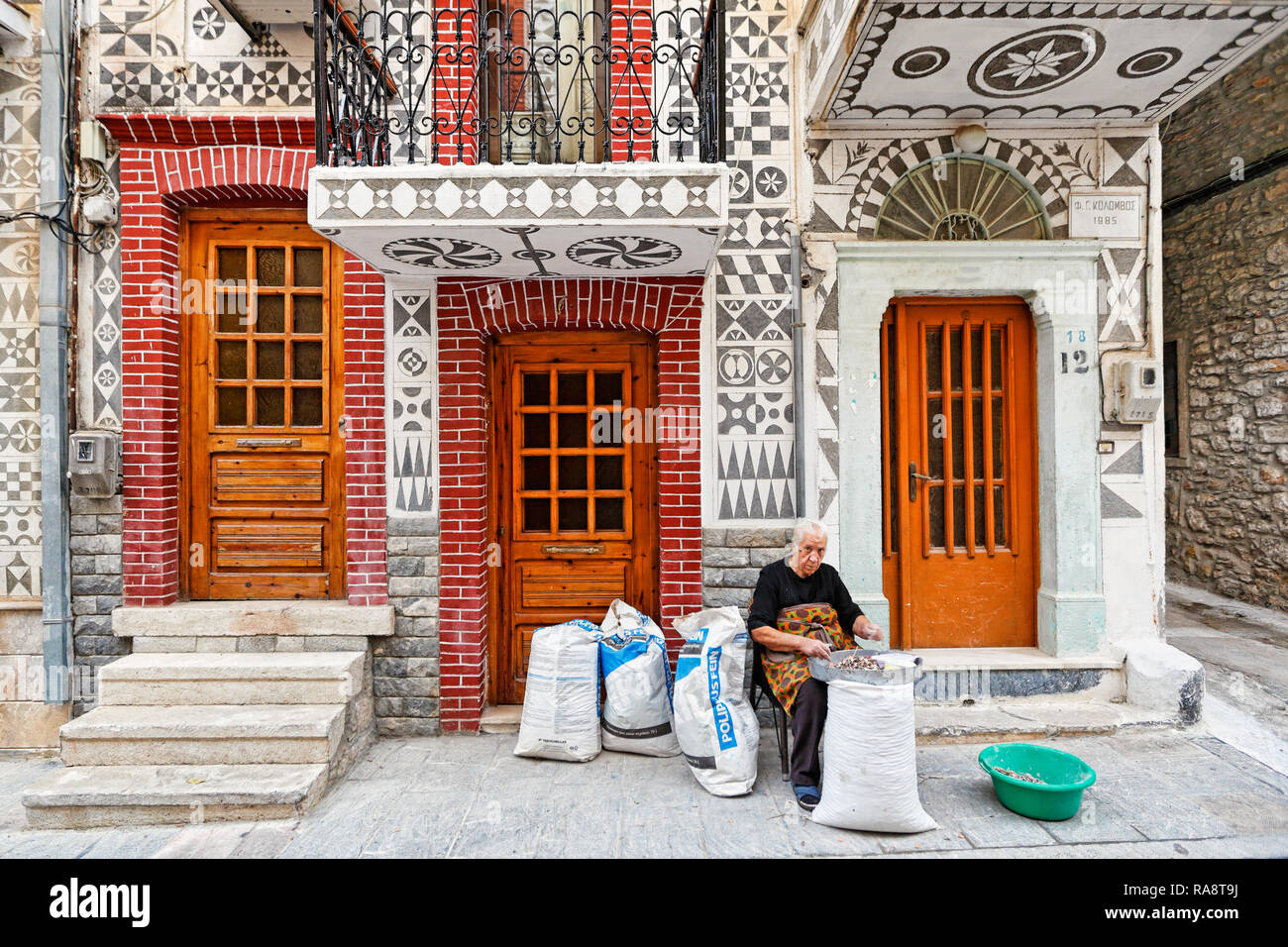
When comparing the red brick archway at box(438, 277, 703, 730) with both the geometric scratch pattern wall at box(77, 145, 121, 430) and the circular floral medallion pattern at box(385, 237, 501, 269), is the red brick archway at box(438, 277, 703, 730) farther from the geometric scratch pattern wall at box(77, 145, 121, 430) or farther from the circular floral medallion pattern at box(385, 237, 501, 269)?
the geometric scratch pattern wall at box(77, 145, 121, 430)

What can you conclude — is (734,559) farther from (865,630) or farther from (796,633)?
(865,630)

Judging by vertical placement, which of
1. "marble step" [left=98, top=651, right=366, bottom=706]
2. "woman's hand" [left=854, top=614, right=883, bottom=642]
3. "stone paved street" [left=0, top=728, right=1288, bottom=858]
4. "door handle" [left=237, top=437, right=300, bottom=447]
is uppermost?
"door handle" [left=237, top=437, right=300, bottom=447]

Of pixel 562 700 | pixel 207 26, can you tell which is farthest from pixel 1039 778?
pixel 207 26

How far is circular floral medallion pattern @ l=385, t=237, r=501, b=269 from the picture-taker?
391 centimetres

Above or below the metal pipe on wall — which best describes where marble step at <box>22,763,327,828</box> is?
below

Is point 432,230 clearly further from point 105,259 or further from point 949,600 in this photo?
point 949,600

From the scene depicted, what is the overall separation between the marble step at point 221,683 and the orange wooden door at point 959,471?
12.4 feet

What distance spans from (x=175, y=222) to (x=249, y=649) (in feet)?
9.65

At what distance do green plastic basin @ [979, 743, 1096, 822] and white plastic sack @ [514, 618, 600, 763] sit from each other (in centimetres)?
219

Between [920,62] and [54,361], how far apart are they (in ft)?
18.8

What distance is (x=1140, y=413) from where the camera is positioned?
15.5 feet

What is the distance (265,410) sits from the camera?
15.9ft

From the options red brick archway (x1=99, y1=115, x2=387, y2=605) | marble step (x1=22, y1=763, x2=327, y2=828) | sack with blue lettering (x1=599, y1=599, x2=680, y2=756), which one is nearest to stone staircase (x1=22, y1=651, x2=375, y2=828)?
marble step (x1=22, y1=763, x2=327, y2=828)
